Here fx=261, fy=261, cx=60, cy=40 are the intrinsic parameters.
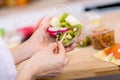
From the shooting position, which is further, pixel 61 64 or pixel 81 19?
pixel 81 19

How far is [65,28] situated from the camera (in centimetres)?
88

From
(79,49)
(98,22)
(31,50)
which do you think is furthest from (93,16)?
(31,50)

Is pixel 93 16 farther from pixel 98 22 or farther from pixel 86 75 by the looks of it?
pixel 86 75

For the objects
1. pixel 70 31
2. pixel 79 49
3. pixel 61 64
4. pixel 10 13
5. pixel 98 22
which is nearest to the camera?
pixel 61 64

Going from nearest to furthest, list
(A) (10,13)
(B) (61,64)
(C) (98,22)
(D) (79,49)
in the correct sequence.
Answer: (B) (61,64)
(D) (79,49)
(C) (98,22)
(A) (10,13)

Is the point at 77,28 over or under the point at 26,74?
over

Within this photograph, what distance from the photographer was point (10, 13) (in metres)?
1.99

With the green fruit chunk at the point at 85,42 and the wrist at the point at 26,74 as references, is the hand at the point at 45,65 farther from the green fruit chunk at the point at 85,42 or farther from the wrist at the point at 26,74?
the green fruit chunk at the point at 85,42

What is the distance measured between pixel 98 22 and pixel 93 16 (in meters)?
0.06

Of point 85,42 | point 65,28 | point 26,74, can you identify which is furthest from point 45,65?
point 85,42

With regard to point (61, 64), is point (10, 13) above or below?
above

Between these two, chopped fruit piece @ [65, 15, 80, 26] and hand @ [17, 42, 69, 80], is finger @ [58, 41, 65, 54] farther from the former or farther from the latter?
chopped fruit piece @ [65, 15, 80, 26]

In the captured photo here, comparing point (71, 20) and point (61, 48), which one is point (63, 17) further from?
point (61, 48)

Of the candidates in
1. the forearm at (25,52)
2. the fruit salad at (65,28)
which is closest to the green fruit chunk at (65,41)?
the fruit salad at (65,28)
